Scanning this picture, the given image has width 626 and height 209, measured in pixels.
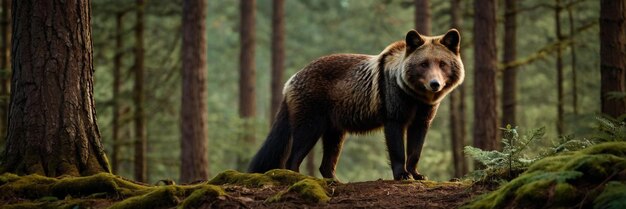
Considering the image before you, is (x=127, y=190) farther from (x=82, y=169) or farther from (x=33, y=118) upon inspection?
(x=33, y=118)

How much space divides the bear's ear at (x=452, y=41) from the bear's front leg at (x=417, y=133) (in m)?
0.82

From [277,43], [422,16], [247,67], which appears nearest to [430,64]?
[422,16]

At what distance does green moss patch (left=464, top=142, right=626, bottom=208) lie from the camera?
525cm

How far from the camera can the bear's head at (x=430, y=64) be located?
893cm

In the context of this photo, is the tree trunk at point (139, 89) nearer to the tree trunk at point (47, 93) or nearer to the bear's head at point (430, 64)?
the tree trunk at point (47, 93)

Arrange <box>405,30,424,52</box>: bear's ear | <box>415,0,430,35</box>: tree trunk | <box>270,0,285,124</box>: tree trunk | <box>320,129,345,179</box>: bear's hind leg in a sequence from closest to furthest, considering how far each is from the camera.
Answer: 1. <box>405,30,424,52</box>: bear's ear
2. <box>320,129,345,179</box>: bear's hind leg
3. <box>415,0,430,35</box>: tree trunk
4. <box>270,0,285,124</box>: tree trunk

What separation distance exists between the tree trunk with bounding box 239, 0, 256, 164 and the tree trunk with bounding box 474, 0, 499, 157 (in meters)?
9.99

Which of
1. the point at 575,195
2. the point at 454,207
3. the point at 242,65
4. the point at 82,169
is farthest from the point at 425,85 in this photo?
the point at 242,65

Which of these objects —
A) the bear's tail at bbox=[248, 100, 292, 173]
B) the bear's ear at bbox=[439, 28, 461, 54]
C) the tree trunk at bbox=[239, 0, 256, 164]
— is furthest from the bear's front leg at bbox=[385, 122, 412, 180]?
the tree trunk at bbox=[239, 0, 256, 164]

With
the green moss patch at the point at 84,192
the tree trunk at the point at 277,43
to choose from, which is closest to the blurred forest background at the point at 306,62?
the tree trunk at the point at 277,43

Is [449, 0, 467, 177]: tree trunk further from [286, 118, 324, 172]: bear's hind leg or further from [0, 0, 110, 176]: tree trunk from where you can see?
[0, 0, 110, 176]: tree trunk

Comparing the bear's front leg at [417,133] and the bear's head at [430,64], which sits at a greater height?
the bear's head at [430,64]

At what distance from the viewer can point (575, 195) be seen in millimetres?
5344

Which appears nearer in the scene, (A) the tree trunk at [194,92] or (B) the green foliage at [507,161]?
(B) the green foliage at [507,161]
